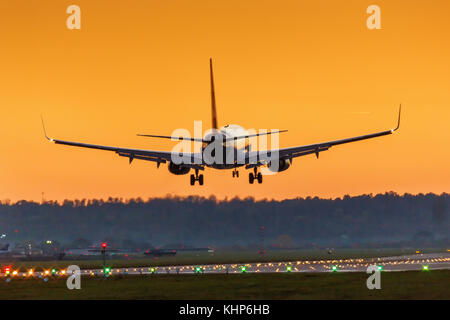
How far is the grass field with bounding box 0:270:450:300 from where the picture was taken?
5862 centimetres

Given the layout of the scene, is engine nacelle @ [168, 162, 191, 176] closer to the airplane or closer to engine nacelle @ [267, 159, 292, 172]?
the airplane

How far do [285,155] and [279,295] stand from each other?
36.8 metres

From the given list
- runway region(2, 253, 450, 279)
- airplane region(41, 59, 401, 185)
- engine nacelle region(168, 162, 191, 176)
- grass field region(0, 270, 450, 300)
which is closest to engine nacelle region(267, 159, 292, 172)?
airplane region(41, 59, 401, 185)

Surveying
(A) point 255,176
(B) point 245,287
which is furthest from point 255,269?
(B) point 245,287

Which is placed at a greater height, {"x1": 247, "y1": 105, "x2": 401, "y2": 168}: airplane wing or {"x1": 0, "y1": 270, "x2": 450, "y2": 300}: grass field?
{"x1": 247, "y1": 105, "x2": 401, "y2": 168}: airplane wing

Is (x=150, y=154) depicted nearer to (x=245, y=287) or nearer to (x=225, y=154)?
(x=225, y=154)

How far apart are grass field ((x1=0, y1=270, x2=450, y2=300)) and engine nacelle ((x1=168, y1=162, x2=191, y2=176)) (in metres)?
16.6

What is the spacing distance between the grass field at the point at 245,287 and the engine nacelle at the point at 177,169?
1659 cm

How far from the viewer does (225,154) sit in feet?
278

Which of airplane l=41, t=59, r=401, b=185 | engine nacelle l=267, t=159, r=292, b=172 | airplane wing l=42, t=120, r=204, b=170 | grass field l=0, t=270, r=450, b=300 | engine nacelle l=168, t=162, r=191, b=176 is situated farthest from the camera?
engine nacelle l=267, t=159, r=292, b=172

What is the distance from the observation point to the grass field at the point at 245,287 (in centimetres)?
5862
